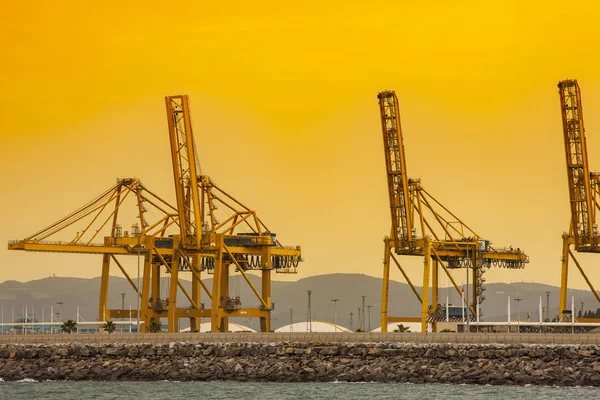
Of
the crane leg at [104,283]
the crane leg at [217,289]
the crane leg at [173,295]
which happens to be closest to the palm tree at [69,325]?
the crane leg at [173,295]

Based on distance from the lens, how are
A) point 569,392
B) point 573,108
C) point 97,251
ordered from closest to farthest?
point 569,392 → point 573,108 → point 97,251

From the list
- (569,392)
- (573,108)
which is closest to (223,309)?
(573,108)

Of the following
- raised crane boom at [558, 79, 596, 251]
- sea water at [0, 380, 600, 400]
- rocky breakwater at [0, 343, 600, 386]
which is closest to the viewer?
sea water at [0, 380, 600, 400]

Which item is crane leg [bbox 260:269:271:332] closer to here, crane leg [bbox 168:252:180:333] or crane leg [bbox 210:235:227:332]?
crane leg [bbox 210:235:227:332]

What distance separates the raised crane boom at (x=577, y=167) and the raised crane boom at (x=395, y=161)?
51.2 feet

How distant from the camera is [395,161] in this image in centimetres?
13262

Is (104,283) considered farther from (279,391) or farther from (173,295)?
(279,391)

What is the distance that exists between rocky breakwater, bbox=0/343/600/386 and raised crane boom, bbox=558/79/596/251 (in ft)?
156

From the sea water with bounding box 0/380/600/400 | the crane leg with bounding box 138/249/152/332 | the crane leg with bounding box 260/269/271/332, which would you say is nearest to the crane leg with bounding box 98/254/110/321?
the crane leg with bounding box 138/249/152/332

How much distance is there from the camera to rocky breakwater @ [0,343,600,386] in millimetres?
79875

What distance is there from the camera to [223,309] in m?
140

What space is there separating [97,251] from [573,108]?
162 ft

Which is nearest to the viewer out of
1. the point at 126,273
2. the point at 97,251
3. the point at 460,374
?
the point at 460,374

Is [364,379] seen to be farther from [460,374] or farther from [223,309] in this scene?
[223,309]
